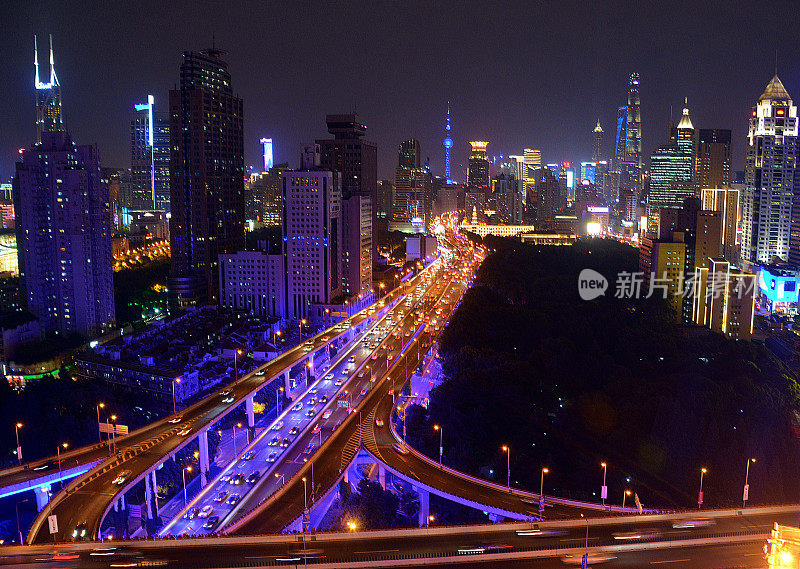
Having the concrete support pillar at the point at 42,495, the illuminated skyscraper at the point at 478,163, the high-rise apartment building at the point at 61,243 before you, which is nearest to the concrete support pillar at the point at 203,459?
the concrete support pillar at the point at 42,495

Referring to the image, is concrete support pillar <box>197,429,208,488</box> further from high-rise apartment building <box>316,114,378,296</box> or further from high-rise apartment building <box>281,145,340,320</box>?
high-rise apartment building <box>316,114,378,296</box>

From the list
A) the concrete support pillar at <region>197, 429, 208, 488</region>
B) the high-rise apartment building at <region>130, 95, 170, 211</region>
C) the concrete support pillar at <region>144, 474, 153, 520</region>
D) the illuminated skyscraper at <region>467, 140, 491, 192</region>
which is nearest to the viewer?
the concrete support pillar at <region>144, 474, 153, 520</region>

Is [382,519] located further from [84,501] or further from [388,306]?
[388,306]

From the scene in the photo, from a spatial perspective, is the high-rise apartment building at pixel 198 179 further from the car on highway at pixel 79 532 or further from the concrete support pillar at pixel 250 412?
the car on highway at pixel 79 532

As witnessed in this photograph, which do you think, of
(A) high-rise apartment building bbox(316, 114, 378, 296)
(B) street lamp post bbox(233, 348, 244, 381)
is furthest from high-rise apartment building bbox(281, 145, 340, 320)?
(B) street lamp post bbox(233, 348, 244, 381)

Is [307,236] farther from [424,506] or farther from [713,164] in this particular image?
[713,164]

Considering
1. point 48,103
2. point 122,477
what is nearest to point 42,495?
point 122,477
